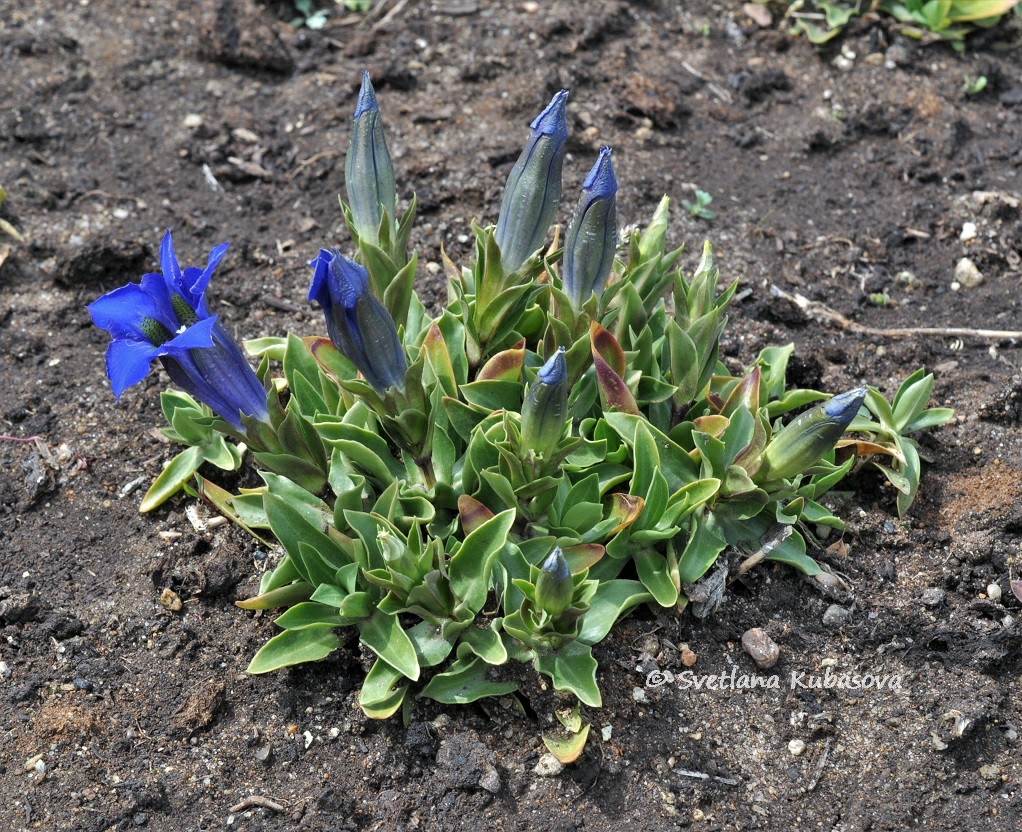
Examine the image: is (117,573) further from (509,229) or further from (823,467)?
(823,467)

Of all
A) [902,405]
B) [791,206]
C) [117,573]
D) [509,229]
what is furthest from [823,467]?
[117,573]

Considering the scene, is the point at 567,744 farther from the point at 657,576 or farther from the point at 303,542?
the point at 303,542

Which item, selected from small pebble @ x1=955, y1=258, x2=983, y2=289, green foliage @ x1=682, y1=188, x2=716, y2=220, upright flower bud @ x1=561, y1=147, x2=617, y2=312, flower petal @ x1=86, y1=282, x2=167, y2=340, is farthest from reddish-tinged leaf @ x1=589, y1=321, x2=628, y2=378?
small pebble @ x1=955, y1=258, x2=983, y2=289

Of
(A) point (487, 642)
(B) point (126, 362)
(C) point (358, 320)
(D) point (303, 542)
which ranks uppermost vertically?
(B) point (126, 362)

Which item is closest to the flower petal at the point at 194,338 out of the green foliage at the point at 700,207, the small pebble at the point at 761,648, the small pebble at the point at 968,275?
the small pebble at the point at 761,648

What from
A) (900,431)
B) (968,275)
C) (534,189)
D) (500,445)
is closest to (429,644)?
(500,445)

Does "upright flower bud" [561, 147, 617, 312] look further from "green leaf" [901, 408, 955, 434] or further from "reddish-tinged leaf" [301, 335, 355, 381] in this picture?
"green leaf" [901, 408, 955, 434]
